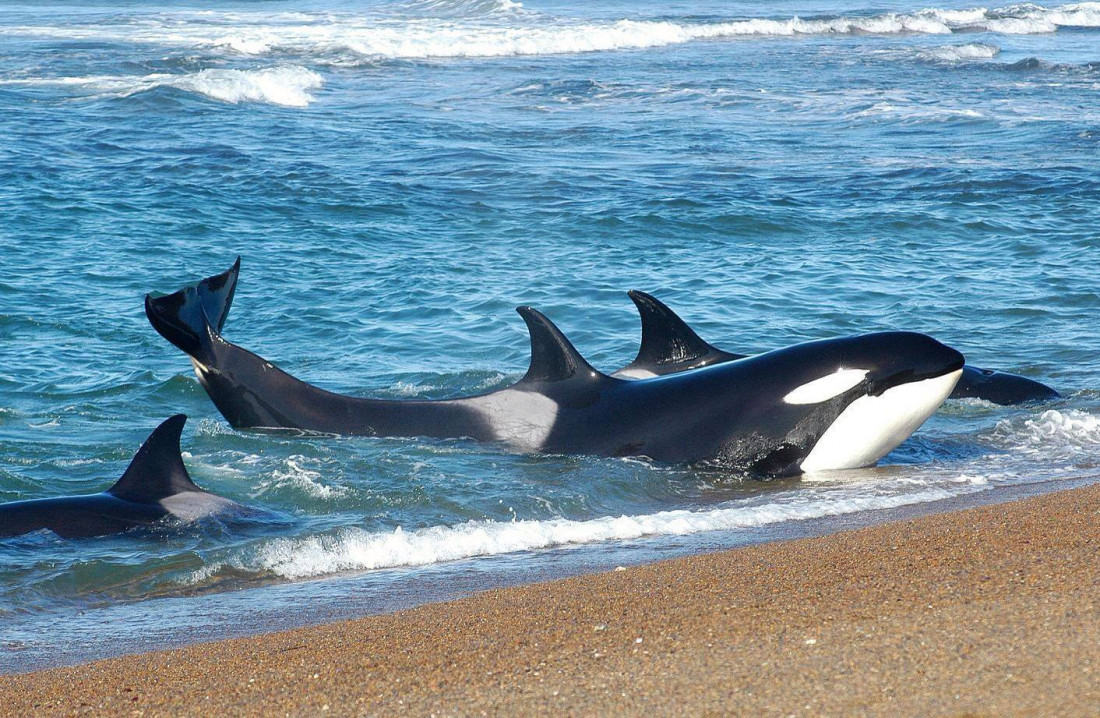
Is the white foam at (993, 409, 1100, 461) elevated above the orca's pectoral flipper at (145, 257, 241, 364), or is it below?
below

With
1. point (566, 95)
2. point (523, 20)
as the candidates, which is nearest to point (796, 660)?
point (566, 95)

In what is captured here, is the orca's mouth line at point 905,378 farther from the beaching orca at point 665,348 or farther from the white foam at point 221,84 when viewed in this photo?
the white foam at point 221,84

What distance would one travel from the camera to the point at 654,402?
9.48 meters

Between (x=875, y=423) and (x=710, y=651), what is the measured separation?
4.84 meters

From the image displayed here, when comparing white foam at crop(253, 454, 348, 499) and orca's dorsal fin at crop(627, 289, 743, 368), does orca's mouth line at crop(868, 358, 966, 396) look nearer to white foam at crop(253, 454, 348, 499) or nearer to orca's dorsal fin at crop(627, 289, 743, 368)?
orca's dorsal fin at crop(627, 289, 743, 368)

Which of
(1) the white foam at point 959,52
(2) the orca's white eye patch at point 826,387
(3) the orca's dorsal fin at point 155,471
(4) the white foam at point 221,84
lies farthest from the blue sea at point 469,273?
(1) the white foam at point 959,52

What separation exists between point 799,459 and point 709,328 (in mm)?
4471

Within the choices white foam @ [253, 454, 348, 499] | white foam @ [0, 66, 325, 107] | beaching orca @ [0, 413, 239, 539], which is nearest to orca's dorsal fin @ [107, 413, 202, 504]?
beaching orca @ [0, 413, 239, 539]

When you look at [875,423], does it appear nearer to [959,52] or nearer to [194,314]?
[194,314]

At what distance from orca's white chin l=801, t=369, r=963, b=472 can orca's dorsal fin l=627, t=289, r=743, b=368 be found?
56.1 inches

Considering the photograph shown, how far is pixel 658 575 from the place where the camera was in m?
6.37

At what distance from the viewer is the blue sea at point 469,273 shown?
25.2 feet

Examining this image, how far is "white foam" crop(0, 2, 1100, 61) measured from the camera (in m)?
42.1

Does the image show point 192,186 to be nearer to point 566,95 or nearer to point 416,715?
point 566,95
